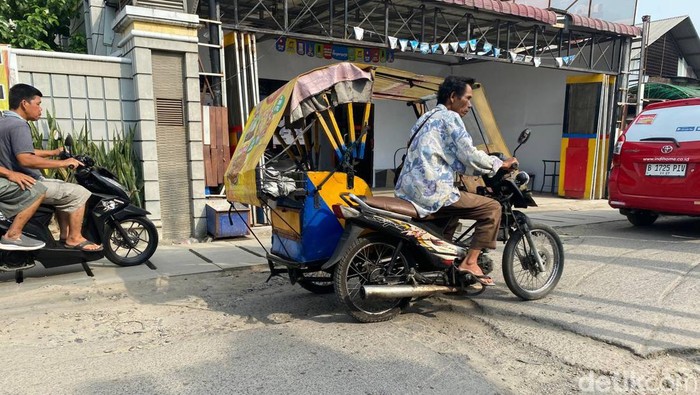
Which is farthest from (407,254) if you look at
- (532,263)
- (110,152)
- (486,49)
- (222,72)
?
(486,49)

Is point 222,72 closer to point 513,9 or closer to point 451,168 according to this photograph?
point 451,168

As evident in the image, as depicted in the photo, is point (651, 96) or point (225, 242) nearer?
point (225, 242)

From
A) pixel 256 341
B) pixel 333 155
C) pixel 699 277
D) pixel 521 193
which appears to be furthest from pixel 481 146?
pixel 256 341

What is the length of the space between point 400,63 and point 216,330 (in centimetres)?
1176

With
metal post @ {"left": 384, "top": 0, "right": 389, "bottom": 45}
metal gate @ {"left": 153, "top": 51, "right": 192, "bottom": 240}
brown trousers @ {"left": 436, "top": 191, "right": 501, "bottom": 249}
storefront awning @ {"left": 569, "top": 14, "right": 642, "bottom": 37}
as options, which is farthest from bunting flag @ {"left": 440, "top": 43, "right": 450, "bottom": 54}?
brown trousers @ {"left": 436, "top": 191, "right": 501, "bottom": 249}

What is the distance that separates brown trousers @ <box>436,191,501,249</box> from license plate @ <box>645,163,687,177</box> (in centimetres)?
428

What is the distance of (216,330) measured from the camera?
3.70 metres

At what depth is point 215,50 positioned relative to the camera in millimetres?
7367

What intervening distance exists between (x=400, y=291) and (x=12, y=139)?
3878 millimetres

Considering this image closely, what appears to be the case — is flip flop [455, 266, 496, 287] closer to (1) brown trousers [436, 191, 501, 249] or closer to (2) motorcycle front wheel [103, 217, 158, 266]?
(1) brown trousers [436, 191, 501, 249]

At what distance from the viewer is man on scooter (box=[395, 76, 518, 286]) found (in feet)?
12.1

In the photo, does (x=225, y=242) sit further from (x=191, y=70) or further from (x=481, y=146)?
(x=481, y=146)

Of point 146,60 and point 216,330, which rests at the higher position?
point 146,60

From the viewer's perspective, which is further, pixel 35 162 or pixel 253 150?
pixel 35 162
